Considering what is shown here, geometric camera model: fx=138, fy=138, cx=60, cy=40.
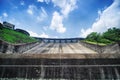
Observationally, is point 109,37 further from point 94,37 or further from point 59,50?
point 59,50

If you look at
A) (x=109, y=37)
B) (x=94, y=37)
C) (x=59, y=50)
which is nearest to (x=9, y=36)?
(x=59, y=50)

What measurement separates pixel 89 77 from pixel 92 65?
101cm

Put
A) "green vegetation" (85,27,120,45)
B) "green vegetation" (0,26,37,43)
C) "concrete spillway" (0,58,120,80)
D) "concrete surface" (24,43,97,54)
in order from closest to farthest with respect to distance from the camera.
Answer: "concrete spillway" (0,58,120,80)
"green vegetation" (0,26,37,43)
"concrete surface" (24,43,97,54)
"green vegetation" (85,27,120,45)

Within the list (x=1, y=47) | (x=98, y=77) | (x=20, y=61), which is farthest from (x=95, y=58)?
(x=1, y=47)

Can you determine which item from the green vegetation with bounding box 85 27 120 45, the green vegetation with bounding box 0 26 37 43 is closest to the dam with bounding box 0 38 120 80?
the green vegetation with bounding box 85 27 120 45

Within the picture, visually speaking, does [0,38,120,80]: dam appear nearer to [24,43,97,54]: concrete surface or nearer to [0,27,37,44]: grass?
[24,43,97,54]: concrete surface

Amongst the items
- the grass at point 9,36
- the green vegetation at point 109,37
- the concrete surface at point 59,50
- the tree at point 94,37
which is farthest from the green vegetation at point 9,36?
the tree at point 94,37

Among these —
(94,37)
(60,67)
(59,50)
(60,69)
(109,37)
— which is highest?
(94,37)

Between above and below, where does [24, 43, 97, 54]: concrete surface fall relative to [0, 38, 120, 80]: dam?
above

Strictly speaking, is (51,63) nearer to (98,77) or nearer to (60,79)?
(60,79)

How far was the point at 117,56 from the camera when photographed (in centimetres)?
1088

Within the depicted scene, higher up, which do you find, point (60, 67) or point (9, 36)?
point (9, 36)

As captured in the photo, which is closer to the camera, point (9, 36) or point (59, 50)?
point (9, 36)

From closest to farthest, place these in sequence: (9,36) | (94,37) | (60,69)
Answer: (60,69), (9,36), (94,37)
